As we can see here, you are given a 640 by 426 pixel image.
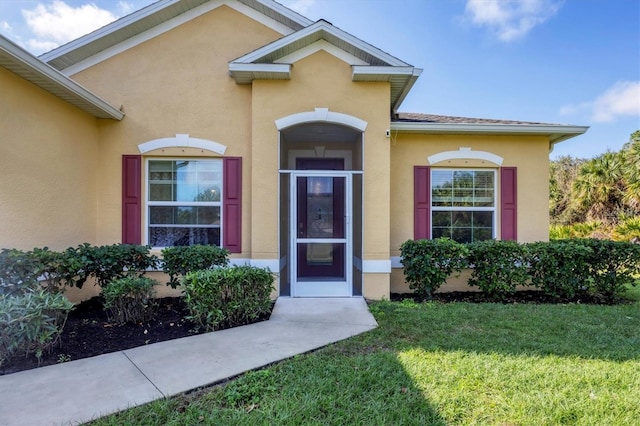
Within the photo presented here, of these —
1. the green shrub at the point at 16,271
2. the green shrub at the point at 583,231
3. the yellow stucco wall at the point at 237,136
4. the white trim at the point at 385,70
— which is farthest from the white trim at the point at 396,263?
the green shrub at the point at 583,231

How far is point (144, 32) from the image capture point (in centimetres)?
690

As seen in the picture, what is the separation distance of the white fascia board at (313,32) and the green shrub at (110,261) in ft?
13.2

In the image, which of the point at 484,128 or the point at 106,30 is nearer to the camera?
the point at 106,30

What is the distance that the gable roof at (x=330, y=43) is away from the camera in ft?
20.1

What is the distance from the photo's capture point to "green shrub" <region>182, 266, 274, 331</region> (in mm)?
4809

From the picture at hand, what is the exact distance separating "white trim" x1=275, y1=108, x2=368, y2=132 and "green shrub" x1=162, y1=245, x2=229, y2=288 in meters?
2.73

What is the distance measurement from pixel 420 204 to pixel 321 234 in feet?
7.80

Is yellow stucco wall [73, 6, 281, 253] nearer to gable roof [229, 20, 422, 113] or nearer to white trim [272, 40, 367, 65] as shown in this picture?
gable roof [229, 20, 422, 113]

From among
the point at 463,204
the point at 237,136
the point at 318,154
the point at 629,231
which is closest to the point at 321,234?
the point at 318,154

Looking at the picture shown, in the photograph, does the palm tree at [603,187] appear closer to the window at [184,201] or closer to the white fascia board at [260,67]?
the white fascia board at [260,67]

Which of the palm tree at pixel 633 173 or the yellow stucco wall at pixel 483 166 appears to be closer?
the yellow stucco wall at pixel 483 166

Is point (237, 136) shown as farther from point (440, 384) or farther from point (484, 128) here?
point (440, 384)

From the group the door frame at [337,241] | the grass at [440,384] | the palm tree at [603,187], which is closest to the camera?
the grass at [440,384]

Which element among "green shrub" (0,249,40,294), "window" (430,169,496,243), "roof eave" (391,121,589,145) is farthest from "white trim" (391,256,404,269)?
"green shrub" (0,249,40,294)
